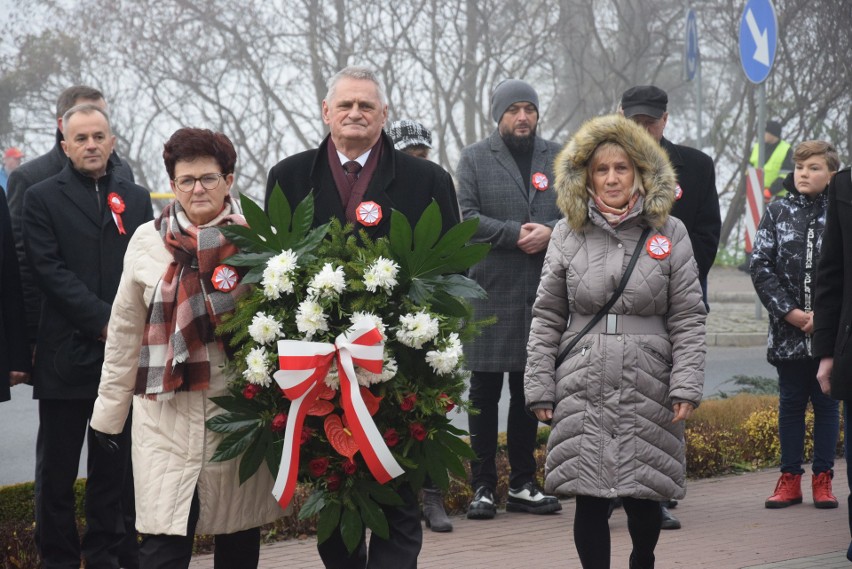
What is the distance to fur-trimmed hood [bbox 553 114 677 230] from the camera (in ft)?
17.2

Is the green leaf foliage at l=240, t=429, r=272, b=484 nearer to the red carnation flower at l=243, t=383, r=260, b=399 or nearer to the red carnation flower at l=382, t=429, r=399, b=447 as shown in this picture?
the red carnation flower at l=243, t=383, r=260, b=399

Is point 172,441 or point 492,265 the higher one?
point 492,265

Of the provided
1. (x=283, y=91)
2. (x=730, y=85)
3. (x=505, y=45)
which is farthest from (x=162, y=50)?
(x=730, y=85)

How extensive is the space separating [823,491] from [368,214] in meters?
3.86

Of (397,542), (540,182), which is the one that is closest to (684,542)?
(540,182)

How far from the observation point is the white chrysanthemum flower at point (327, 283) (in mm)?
4449

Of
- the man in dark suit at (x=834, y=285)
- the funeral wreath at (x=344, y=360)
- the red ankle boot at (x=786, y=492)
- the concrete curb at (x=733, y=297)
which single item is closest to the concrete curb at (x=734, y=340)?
the concrete curb at (x=733, y=297)

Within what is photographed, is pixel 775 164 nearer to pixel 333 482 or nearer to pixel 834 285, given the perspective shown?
pixel 834 285

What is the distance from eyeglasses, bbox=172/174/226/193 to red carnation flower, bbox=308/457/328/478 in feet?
3.57

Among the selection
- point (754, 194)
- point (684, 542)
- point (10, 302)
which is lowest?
point (684, 542)

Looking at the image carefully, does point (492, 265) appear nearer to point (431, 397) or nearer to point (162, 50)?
point (431, 397)

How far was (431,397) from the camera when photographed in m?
4.59

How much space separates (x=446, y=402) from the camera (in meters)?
4.58

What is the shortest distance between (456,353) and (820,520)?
11.1ft
